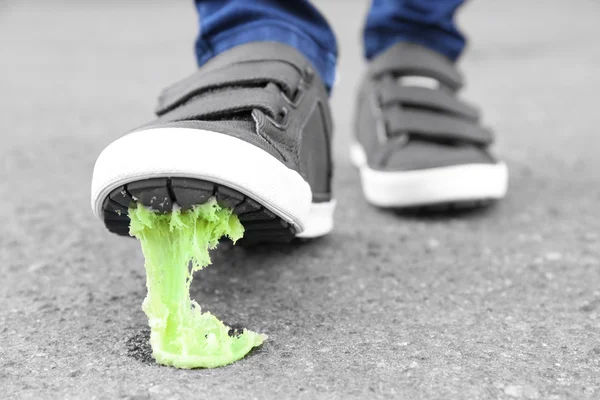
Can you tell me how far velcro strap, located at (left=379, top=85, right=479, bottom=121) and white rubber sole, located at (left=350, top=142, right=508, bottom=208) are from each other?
20 cm

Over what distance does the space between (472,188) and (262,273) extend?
0.61m

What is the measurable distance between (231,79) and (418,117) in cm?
73

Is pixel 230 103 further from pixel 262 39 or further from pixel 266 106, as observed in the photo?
pixel 262 39

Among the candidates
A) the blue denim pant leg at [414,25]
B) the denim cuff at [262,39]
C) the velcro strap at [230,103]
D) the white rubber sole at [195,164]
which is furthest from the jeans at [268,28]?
the white rubber sole at [195,164]

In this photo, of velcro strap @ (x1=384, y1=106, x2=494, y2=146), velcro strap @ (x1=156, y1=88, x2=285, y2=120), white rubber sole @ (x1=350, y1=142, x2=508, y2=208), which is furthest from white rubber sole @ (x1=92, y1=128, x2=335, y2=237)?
velcro strap @ (x1=384, y1=106, x2=494, y2=146)

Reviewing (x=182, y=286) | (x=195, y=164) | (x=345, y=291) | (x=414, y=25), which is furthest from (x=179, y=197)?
(x=414, y=25)

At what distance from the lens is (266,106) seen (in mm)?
1238

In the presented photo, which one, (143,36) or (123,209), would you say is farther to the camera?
(143,36)

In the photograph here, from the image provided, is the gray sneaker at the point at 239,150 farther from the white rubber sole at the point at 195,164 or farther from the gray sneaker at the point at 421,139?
the gray sneaker at the point at 421,139

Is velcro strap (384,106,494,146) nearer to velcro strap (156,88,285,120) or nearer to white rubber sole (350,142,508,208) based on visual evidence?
white rubber sole (350,142,508,208)

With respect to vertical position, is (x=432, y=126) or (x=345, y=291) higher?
(x=432, y=126)

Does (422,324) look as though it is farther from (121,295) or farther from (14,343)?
(14,343)

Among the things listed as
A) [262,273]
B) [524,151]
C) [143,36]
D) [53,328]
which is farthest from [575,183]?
[143,36]

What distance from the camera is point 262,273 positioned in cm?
146
